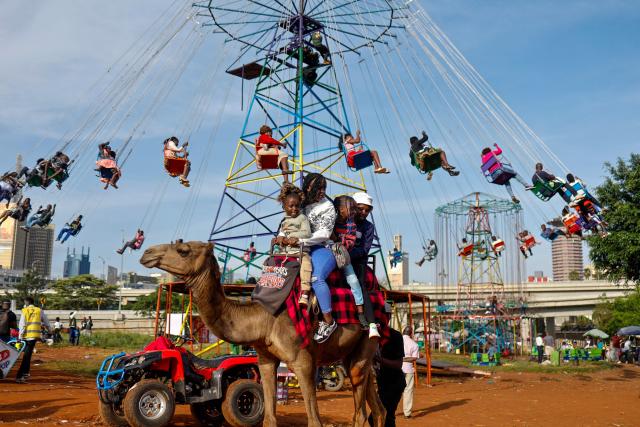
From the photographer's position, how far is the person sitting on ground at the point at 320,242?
6.63 metres

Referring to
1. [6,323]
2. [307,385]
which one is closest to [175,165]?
[6,323]

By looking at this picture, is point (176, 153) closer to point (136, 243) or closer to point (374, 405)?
point (136, 243)

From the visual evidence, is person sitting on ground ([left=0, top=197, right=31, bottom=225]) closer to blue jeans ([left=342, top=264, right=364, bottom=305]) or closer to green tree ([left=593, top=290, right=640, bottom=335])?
blue jeans ([left=342, top=264, right=364, bottom=305])

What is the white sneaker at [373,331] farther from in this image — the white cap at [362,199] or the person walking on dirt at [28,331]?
the person walking on dirt at [28,331]

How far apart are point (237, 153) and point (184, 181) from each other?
361cm

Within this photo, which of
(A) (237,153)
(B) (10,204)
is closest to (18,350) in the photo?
(B) (10,204)

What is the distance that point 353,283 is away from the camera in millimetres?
7008

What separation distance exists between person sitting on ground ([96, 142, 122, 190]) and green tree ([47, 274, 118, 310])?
257 ft

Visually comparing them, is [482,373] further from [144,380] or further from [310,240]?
[310,240]

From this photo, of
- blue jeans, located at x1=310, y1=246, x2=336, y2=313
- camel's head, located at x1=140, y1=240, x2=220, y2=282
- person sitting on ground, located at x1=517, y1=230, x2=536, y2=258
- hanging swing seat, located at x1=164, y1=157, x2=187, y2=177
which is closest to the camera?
camel's head, located at x1=140, y1=240, x2=220, y2=282

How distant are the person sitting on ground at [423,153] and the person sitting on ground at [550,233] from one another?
188 inches

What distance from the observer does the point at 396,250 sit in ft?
88.4

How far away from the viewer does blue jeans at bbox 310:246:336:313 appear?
6.61 m

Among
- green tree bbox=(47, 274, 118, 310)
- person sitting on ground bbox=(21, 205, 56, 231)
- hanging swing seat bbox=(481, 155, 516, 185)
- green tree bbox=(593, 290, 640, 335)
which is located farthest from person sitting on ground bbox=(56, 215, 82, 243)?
green tree bbox=(47, 274, 118, 310)
